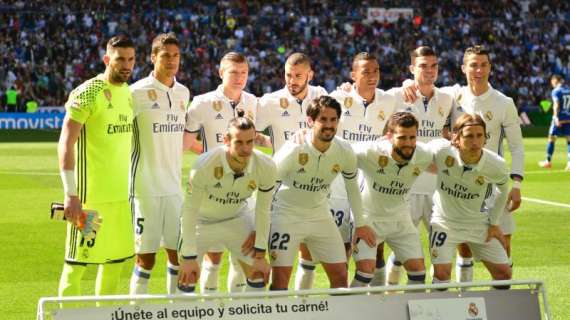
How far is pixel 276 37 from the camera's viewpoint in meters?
44.0

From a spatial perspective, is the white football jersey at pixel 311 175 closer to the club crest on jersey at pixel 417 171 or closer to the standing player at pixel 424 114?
the club crest on jersey at pixel 417 171

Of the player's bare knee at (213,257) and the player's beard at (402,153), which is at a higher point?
the player's beard at (402,153)

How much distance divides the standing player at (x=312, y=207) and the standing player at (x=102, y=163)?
1.27 meters

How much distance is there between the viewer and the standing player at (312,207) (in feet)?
26.3

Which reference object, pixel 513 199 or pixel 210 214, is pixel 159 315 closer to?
pixel 210 214

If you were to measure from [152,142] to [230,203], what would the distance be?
83 centimetres

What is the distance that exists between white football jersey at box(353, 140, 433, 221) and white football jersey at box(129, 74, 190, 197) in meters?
1.55

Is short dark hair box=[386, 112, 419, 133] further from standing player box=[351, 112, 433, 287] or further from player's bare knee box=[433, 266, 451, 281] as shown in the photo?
player's bare knee box=[433, 266, 451, 281]

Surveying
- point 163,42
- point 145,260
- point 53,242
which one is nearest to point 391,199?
point 145,260

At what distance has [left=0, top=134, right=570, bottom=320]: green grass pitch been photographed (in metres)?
10.1

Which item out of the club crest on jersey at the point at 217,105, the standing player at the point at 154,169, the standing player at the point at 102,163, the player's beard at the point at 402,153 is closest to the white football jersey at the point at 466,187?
the player's beard at the point at 402,153

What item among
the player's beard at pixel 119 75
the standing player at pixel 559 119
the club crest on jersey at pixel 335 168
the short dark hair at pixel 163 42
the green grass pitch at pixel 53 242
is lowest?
the green grass pitch at pixel 53 242

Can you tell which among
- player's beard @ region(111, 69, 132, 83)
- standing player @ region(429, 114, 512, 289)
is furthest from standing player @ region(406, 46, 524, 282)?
player's beard @ region(111, 69, 132, 83)

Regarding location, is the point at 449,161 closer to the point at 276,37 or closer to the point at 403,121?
the point at 403,121
